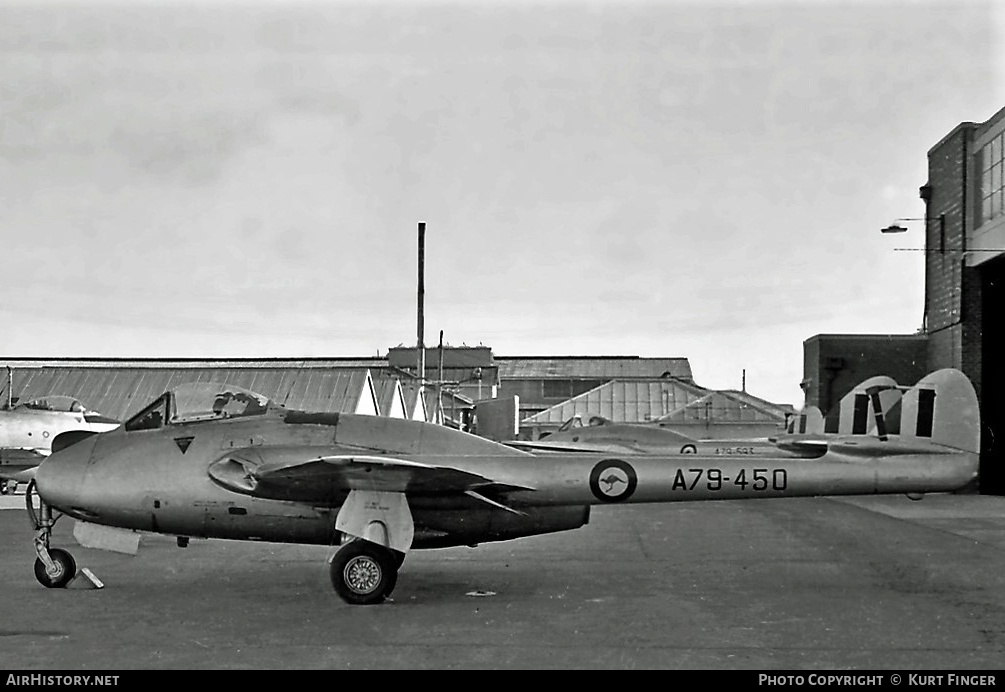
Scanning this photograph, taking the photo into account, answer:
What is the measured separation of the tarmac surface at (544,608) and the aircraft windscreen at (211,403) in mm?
1746

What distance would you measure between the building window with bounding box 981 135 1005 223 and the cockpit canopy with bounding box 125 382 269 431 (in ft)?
73.2

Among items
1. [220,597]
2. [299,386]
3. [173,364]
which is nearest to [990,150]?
[220,597]

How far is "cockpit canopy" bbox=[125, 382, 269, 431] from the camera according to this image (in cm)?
1005

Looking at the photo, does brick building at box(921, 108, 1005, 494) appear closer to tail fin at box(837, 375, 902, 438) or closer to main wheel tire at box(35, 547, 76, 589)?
tail fin at box(837, 375, 902, 438)

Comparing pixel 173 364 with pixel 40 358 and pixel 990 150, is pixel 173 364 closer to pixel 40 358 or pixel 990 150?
pixel 40 358

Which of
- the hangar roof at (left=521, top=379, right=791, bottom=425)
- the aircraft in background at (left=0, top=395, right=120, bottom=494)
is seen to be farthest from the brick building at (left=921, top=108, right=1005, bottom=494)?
the aircraft in background at (left=0, top=395, right=120, bottom=494)

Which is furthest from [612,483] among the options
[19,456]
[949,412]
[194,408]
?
[19,456]

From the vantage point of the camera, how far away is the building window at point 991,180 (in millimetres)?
25828

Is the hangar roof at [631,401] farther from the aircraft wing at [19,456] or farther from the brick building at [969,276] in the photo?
the aircraft wing at [19,456]

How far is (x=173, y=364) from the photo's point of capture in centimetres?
6209

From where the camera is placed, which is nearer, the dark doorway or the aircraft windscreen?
the aircraft windscreen

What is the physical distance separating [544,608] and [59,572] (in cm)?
480

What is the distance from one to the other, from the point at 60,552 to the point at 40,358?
6839 cm

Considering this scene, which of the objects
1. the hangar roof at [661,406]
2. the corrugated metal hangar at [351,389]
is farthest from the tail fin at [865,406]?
the hangar roof at [661,406]
